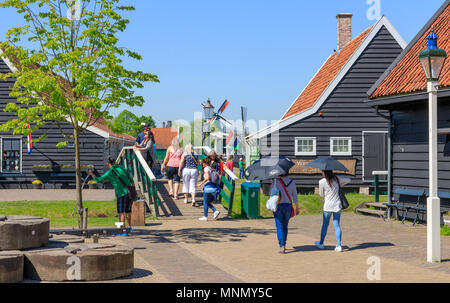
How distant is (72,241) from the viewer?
399 inches

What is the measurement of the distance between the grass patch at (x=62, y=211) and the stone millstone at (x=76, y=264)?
7671 millimetres

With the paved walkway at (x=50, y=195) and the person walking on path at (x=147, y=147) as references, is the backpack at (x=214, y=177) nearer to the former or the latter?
the person walking on path at (x=147, y=147)

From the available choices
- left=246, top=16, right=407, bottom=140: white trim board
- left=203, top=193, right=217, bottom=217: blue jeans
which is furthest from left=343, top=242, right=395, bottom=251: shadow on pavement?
left=246, top=16, right=407, bottom=140: white trim board

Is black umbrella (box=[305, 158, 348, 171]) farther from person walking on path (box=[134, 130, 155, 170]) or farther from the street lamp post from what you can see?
person walking on path (box=[134, 130, 155, 170])

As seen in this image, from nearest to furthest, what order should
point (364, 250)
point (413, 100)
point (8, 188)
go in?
point (364, 250) → point (413, 100) → point (8, 188)

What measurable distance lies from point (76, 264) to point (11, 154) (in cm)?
2119

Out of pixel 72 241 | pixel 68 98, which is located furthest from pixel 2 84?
pixel 72 241

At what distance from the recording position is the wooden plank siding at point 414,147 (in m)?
15.5

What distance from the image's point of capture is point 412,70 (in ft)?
54.5

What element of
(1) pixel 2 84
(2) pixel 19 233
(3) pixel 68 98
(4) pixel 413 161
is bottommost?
(2) pixel 19 233

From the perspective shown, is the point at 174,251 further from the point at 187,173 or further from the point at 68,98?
the point at 187,173

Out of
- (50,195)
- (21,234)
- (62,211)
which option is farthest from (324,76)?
(21,234)

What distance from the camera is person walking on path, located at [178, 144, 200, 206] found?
712 inches

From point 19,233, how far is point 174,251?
3.26 meters
